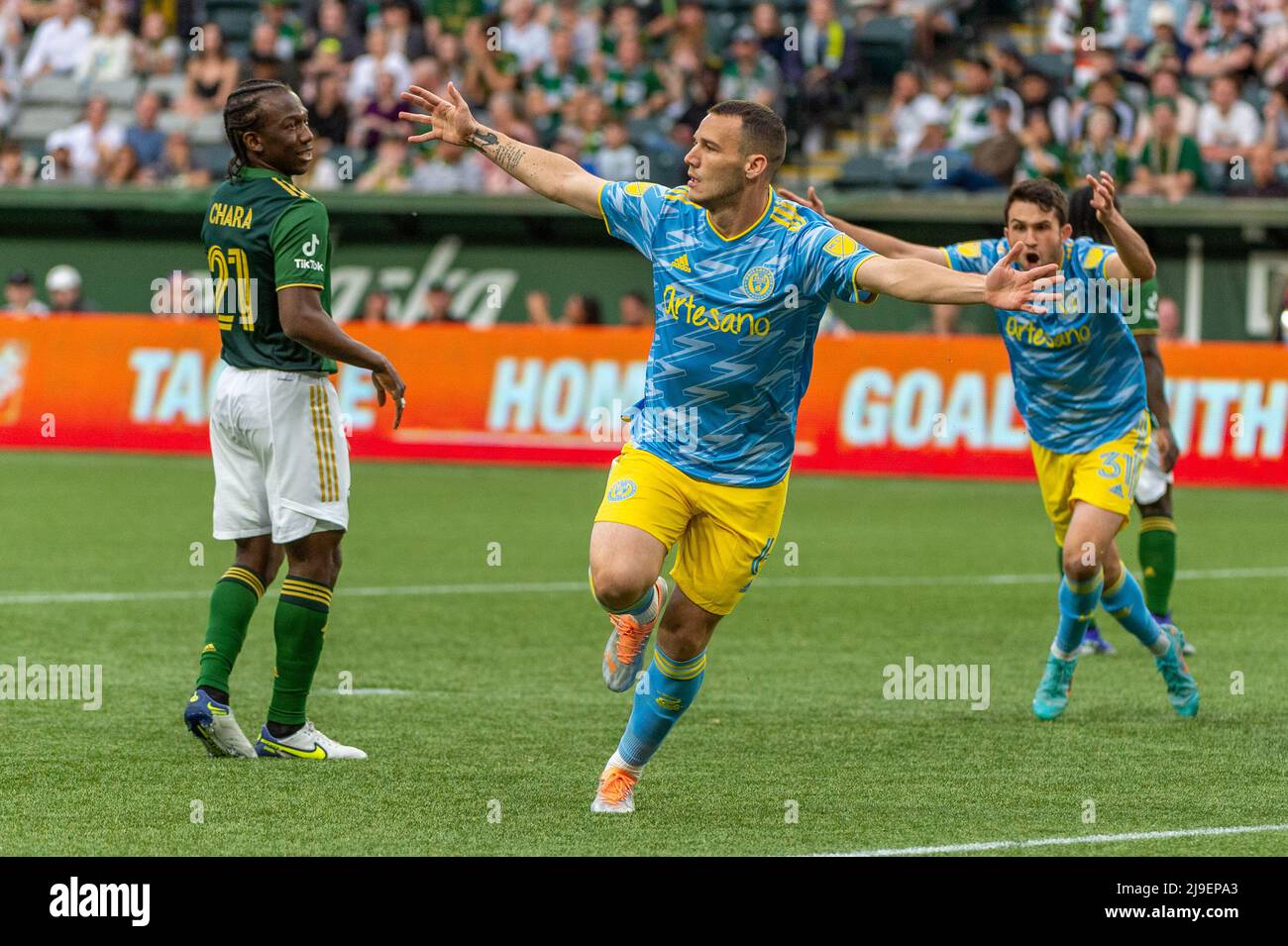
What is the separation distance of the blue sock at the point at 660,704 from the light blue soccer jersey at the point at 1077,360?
2.79 m

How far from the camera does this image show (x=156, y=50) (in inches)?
1050

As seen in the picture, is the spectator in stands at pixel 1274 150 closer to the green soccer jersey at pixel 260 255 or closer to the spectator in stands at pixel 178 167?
the spectator in stands at pixel 178 167

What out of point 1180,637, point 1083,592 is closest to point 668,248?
point 1083,592

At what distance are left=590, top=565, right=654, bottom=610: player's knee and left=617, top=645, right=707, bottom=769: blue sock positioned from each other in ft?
0.70

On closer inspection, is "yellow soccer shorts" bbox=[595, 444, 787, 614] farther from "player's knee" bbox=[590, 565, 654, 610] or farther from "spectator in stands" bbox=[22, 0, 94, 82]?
"spectator in stands" bbox=[22, 0, 94, 82]

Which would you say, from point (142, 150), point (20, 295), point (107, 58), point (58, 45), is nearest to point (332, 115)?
point (142, 150)

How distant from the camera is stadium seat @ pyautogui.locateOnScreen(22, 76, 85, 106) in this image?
2630 cm

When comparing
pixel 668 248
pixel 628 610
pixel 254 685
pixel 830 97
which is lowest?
pixel 254 685

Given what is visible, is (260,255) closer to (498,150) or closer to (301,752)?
(498,150)

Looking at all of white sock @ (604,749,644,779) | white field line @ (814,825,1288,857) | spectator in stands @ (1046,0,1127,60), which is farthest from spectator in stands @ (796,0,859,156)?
white field line @ (814,825,1288,857)

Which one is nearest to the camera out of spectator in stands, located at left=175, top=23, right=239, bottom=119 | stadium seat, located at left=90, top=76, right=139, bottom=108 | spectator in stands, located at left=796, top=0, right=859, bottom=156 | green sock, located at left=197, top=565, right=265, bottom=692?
green sock, located at left=197, top=565, right=265, bottom=692

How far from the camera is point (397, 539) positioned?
15492 mm

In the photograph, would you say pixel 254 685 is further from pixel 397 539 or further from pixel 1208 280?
pixel 1208 280
